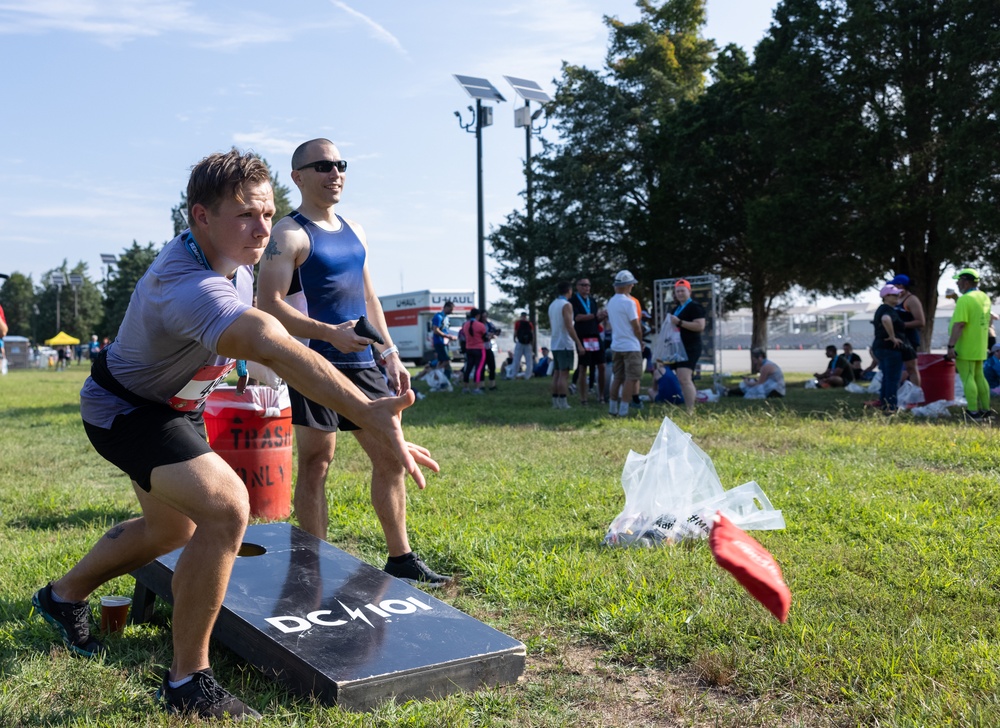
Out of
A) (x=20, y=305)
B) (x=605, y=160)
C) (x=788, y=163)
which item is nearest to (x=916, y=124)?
(x=788, y=163)

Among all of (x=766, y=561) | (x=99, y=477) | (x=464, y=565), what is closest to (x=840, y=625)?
(x=766, y=561)

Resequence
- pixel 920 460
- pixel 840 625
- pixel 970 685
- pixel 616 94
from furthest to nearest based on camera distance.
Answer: pixel 616 94 < pixel 920 460 < pixel 840 625 < pixel 970 685

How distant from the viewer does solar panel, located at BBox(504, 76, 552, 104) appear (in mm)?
28406

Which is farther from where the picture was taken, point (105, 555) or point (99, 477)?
point (99, 477)

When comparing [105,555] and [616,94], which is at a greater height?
[616,94]

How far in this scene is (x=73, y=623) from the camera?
3219mm

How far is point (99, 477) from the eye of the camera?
746 cm

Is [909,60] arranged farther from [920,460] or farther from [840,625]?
[840,625]

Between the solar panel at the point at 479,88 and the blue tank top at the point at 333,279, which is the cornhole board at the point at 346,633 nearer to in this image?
the blue tank top at the point at 333,279

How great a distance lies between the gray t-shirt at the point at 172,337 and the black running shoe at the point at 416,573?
5.12 feet

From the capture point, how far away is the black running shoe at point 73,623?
3.21 meters

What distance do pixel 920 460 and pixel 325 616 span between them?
5.86 metres

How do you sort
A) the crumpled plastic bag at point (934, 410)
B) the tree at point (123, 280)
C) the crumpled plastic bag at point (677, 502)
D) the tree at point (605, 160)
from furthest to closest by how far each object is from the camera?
the tree at point (123, 280), the tree at point (605, 160), the crumpled plastic bag at point (934, 410), the crumpled plastic bag at point (677, 502)

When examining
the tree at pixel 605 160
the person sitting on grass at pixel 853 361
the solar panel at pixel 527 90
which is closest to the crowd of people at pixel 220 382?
the person sitting on grass at pixel 853 361
